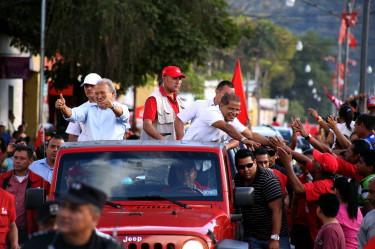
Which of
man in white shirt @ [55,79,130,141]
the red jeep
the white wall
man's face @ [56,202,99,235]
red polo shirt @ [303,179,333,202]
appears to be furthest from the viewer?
the white wall

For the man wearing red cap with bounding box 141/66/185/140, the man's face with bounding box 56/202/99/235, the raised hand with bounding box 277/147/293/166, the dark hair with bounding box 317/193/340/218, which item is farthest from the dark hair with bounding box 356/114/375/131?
the man's face with bounding box 56/202/99/235

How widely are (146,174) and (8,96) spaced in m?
33.8

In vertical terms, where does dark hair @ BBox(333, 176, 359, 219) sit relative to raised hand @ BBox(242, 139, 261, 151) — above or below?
below

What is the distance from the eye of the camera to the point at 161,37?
36.8m

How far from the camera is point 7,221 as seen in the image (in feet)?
36.8

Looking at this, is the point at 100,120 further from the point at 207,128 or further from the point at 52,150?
the point at 207,128

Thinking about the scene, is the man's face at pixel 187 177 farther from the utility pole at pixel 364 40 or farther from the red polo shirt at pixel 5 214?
the utility pole at pixel 364 40

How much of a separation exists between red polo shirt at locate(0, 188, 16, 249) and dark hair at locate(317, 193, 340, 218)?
2865mm

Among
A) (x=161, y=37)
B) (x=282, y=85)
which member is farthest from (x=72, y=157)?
(x=282, y=85)

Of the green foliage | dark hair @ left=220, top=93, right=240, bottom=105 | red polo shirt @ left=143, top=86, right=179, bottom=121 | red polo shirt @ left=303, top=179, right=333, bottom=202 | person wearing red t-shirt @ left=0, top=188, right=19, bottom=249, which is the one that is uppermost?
dark hair @ left=220, top=93, right=240, bottom=105

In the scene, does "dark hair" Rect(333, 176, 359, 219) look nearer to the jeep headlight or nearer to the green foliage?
the jeep headlight

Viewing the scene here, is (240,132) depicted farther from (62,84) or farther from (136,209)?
(62,84)

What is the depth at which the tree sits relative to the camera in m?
32.0

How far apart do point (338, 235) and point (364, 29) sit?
19541mm
